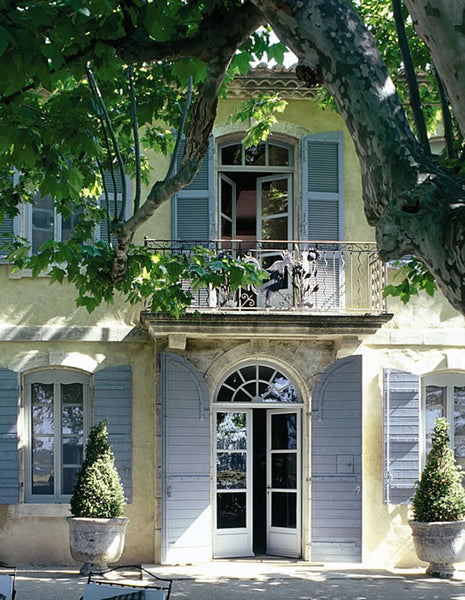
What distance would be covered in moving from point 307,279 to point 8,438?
4.29 metres

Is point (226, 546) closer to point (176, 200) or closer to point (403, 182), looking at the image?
point (176, 200)

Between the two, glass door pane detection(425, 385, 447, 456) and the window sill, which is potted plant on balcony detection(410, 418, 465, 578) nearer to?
glass door pane detection(425, 385, 447, 456)

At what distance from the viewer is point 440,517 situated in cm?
1274

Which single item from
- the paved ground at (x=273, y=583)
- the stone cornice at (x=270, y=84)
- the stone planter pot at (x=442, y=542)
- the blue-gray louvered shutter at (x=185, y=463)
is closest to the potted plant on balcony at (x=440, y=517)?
the stone planter pot at (x=442, y=542)

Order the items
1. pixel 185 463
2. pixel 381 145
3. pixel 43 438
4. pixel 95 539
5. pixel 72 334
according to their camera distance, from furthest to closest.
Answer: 1. pixel 43 438
2. pixel 72 334
3. pixel 185 463
4. pixel 95 539
5. pixel 381 145

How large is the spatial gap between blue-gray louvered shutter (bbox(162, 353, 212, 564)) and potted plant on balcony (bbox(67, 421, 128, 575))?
0.76 m

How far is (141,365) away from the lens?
45.3ft

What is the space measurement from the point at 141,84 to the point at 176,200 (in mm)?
4109

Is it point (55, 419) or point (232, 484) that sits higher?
point (55, 419)

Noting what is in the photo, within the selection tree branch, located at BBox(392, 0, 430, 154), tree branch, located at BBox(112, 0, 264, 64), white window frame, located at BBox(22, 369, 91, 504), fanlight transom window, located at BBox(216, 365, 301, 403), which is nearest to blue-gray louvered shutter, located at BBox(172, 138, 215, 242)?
fanlight transom window, located at BBox(216, 365, 301, 403)

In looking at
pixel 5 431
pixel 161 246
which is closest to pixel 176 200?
pixel 161 246

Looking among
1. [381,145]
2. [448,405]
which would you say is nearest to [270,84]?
[448,405]

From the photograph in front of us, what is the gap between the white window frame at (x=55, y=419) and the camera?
1365 cm

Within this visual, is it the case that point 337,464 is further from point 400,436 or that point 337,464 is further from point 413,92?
point 413,92
